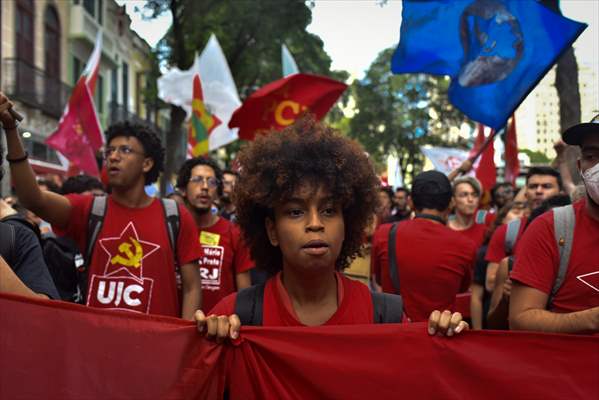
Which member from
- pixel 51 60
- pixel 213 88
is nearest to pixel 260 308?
pixel 213 88

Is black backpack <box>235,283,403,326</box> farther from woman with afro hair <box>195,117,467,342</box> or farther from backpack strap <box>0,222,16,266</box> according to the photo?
backpack strap <box>0,222,16,266</box>

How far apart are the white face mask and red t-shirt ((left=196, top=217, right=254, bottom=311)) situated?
2587mm

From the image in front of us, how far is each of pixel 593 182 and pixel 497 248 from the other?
7.07 ft

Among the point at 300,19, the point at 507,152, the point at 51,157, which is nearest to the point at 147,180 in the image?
the point at 507,152

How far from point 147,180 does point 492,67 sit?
2531 millimetres

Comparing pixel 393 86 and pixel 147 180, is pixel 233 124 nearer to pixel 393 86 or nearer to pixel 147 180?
pixel 147 180

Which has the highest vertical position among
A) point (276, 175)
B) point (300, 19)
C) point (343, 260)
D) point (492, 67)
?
point (300, 19)

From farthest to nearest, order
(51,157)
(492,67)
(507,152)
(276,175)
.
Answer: (51,157) < (507,152) < (492,67) < (276,175)

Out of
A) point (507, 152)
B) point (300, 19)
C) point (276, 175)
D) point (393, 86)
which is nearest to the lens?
point (276, 175)

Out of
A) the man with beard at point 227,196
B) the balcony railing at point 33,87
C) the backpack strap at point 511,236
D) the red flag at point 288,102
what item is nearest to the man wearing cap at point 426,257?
the backpack strap at point 511,236

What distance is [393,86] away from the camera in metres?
36.5

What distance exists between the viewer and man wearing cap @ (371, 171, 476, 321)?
441 cm

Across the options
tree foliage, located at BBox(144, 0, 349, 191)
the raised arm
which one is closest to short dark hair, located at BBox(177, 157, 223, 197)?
the raised arm

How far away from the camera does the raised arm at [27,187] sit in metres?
3.29
